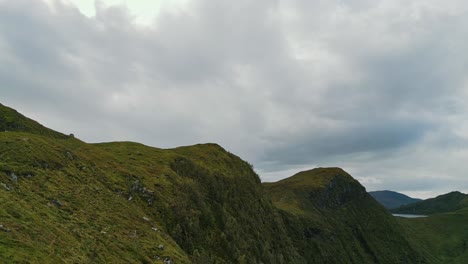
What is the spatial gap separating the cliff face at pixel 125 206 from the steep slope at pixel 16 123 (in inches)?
14.2

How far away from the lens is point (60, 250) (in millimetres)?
29141

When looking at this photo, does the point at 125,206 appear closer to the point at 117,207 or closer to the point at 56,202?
the point at 117,207

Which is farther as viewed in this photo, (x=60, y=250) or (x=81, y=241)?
(x=81, y=241)

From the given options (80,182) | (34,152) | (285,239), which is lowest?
(285,239)

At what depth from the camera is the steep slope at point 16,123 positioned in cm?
7769

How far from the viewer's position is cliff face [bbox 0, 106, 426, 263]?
31.8 meters

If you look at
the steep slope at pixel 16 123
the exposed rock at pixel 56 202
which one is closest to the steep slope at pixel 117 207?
the exposed rock at pixel 56 202

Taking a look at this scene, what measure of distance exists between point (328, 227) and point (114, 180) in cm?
15579

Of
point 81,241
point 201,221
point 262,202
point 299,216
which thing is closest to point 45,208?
point 81,241

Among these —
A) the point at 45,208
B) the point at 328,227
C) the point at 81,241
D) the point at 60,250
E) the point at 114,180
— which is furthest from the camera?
the point at 328,227

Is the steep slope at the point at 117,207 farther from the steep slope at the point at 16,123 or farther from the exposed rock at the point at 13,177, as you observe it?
the steep slope at the point at 16,123

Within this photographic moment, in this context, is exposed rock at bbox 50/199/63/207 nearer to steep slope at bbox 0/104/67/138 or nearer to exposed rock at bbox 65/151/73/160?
exposed rock at bbox 65/151/73/160

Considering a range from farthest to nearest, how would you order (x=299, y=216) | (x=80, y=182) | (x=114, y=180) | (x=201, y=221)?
1. (x=299, y=216)
2. (x=201, y=221)
3. (x=114, y=180)
4. (x=80, y=182)

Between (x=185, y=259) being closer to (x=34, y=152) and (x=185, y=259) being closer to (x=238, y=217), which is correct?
(x=34, y=152)
